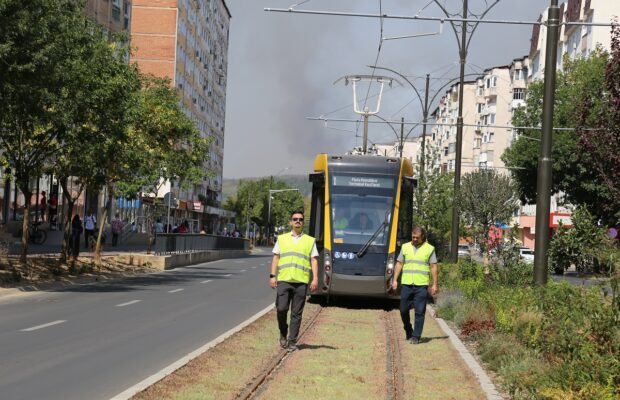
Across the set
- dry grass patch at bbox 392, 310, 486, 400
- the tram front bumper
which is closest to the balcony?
the tram front bumper

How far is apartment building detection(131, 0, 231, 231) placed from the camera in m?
90.4

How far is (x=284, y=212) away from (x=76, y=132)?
115 m

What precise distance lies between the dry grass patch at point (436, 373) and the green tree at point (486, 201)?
1270 cm

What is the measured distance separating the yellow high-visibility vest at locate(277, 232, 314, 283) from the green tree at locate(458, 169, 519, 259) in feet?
48.0

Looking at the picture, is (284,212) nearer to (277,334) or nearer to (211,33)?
(211,33)

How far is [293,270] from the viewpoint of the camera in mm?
13328

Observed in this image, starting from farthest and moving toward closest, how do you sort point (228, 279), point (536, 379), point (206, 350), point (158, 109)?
point (158, 109), point (228, 279), point (206, 350), point (536, 379)

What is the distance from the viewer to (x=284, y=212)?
143 metres

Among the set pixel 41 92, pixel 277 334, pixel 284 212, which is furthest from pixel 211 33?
pixel 277 334

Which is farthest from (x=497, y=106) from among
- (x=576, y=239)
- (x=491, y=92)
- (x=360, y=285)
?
(x=576, y=239)

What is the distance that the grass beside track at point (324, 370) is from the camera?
9.80 meters

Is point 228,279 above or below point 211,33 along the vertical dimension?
below

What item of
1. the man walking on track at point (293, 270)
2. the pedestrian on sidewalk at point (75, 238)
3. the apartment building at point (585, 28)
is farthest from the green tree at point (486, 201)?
the apartment building at point (585, 28)

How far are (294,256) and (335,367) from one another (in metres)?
2.05
